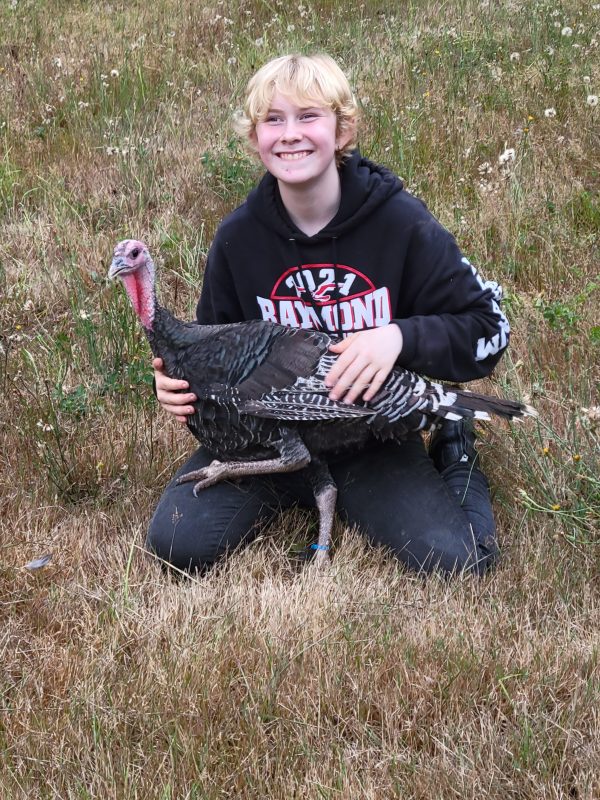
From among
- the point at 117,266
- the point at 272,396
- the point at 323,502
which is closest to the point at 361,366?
the point at 272,396

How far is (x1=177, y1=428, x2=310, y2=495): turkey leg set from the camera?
11.1ft

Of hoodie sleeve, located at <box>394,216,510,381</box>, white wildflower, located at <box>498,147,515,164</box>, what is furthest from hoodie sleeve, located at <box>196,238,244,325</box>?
white wildflower, located at <box>498,147,515,164</box>

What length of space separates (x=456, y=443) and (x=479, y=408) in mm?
624

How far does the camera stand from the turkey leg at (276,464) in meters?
3.38

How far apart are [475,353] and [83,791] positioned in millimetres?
2020

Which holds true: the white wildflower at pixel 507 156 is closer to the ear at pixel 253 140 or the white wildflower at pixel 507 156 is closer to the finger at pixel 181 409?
the ear at pixel 253 140

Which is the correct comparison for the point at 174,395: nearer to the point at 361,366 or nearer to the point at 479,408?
the point at 361,366

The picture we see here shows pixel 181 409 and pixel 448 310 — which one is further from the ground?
pixel 448 310

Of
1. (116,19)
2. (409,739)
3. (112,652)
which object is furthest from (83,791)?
(116,19)

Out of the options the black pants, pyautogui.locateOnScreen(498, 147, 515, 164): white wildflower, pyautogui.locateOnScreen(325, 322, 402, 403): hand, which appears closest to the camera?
pyautogui.locateOnScreen(325, 322, 402, 403): hand

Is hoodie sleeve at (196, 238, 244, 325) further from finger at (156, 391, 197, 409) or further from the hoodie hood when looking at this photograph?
finger at (156, 391, 197, 409)

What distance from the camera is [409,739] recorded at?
270 cm

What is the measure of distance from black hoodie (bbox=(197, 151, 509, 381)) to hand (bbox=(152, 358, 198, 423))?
518mm

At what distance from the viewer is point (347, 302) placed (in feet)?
11.8
